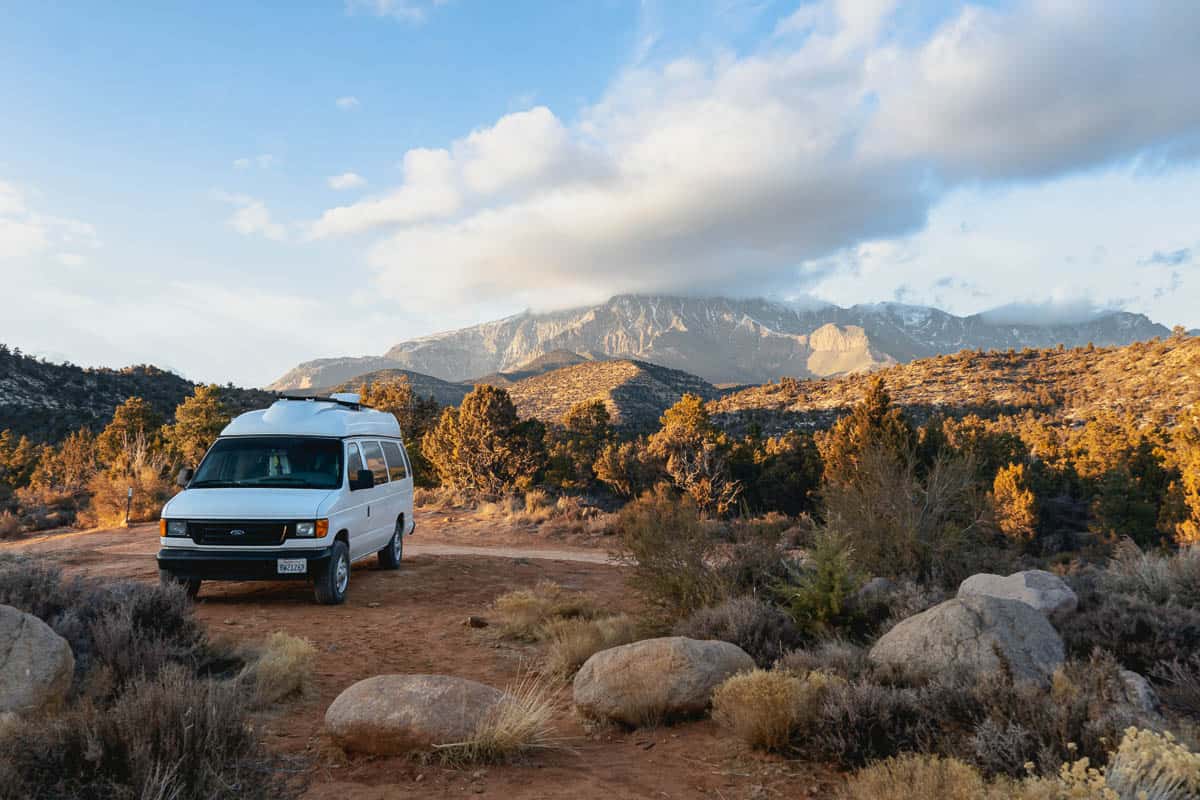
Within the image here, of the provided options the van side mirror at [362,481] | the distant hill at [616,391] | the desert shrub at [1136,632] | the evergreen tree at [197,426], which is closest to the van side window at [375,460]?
the van side mirror at [362,481]

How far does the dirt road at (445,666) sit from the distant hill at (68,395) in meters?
36.3

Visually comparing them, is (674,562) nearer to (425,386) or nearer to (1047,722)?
(1047,722)

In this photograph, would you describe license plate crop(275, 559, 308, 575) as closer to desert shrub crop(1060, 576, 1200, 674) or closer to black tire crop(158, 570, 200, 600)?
black tire crop(158, 570, 200, 600)

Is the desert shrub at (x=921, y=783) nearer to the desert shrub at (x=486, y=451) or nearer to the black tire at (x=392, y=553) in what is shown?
the black tire at (x=392, y=553)

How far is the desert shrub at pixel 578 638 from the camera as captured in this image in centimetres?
655

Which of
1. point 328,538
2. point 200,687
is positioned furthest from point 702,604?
point 200,687

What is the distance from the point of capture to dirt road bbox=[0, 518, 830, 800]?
3.97 meters

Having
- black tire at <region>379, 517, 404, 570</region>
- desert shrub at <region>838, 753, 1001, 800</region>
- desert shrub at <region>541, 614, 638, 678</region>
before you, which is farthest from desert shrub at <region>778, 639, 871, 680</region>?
black tire at <region>379, 517, 404, 570</region>

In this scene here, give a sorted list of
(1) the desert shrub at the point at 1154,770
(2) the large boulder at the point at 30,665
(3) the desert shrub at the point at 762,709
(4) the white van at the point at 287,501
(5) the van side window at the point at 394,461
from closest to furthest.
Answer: (1) the desert shrub at the point at 1154,770
(2) the large boulder at the point at 30,665
(3) the desert shrub at the point at 762,709
(4) the white van at the point at 287,501
(5) the van side window at the point at 394,461

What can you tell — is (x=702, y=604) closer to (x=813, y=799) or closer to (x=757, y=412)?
(x=813, y=799)

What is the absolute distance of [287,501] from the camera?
328 inches

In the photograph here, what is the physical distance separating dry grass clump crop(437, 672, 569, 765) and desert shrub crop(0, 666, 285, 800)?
112 centimetres

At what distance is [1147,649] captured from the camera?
19.4 feet

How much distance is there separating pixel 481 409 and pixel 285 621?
824 inches
